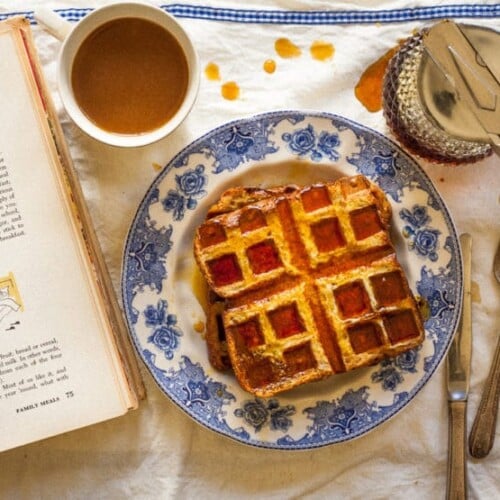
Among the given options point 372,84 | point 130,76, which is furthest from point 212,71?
point 372,84

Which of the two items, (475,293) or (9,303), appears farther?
(475,293)

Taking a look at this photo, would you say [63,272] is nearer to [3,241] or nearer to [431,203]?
[3,241]

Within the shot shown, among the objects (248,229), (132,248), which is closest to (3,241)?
(132,248)

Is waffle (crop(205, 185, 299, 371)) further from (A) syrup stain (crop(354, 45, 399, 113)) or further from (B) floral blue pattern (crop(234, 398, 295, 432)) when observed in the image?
(A) syrup stain (crop(354, 45, 399, 113))

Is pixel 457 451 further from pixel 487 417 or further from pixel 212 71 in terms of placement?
pixel 212 71

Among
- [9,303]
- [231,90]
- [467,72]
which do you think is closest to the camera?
[467,72]

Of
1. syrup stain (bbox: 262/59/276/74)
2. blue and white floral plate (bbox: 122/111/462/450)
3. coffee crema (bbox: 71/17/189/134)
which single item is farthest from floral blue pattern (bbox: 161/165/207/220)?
syrup stain (bbox: 262/59/276/74)
